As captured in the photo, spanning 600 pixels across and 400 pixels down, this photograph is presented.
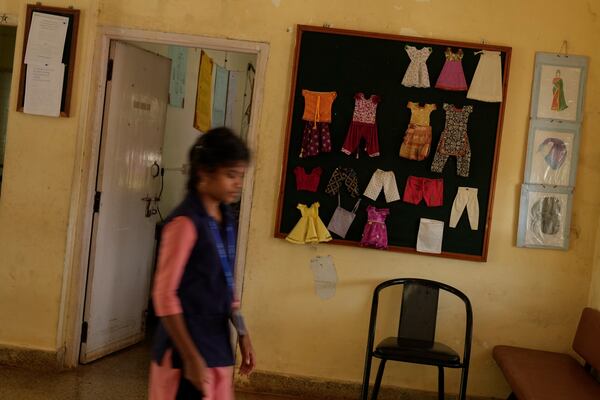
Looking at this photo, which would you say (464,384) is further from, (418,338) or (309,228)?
(309,228)

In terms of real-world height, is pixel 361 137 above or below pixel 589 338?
above

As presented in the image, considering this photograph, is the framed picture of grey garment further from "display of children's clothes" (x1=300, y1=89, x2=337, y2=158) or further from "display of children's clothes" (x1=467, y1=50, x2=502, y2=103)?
"display of children's clothes" (x1=300, y1=89, x2=337, y2=158)

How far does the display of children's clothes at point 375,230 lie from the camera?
4.09 meters

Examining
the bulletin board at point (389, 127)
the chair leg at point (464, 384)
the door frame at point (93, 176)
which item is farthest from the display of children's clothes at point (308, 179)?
the chair leg at point (464, 384)

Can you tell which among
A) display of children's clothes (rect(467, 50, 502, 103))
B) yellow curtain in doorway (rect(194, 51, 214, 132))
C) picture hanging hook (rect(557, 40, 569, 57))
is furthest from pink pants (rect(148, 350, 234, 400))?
yellow curtain in doorway (rect(194, 51, 214, 132))

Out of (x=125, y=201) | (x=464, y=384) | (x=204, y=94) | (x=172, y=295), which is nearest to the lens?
(x=172, y=295)

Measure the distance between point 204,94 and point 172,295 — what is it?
4.03m

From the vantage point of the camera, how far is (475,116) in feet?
13.5

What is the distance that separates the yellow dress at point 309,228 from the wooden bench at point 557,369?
3.80 feet

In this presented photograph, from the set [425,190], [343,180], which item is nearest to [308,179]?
[343,180]

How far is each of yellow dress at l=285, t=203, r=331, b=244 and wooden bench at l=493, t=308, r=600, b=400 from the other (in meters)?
1.16

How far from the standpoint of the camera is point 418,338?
13.2 feet

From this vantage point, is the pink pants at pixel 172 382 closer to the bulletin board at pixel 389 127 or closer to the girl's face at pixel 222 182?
the girl's face at pixel 222 182

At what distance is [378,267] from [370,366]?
0.56 meters
